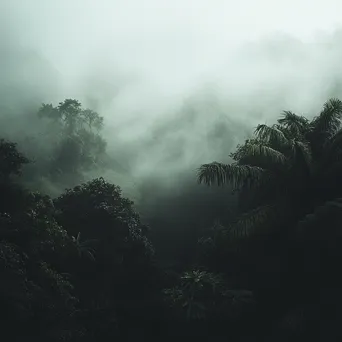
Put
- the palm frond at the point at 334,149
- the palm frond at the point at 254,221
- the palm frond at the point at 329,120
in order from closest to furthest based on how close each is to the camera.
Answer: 1. the palm frond at the point at 254,221
2. the palm frond at the point at 334,149
3. the palm frond at the point at 329,120

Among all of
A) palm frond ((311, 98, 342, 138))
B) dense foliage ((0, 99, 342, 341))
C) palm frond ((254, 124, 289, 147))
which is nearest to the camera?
dense foliage ((0, 99, 342, 341))

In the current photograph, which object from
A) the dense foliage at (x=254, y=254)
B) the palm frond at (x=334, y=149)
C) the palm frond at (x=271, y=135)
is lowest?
the dense foliage at (x=254, y=254)

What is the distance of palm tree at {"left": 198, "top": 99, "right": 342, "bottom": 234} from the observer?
10.6 m

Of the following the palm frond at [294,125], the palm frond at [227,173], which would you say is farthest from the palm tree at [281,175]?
the palm frond at [294,125]

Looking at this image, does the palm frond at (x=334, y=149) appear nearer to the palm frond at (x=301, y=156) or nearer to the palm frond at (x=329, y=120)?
the palm frond at (x=301, y=156)

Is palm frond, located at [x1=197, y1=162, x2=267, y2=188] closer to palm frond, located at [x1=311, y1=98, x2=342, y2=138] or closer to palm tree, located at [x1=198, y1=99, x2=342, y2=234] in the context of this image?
palm tree, located at [x1=198, y1=99, x2=342, y2=234]

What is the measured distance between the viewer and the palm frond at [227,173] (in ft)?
34.4

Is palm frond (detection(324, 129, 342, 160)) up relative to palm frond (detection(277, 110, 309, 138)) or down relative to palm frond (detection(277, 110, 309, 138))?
down

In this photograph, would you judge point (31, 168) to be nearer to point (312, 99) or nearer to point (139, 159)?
point (139, 159)

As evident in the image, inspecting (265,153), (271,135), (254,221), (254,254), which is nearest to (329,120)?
(271,135)

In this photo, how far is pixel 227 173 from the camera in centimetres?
1065

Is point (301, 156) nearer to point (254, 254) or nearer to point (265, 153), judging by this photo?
point (265, 153)

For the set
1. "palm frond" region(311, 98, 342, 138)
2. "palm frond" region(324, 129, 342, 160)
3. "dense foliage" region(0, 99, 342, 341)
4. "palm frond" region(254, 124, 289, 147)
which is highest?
"palm frond" region(311, 98, 342, 138)

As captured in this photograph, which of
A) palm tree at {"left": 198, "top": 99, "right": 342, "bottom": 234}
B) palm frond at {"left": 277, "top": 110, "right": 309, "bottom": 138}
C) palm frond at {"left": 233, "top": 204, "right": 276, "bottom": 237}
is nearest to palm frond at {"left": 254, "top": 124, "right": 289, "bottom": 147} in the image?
palm tree at {"left": 198, "top": 99, "right": 342, "bottom": 234}
